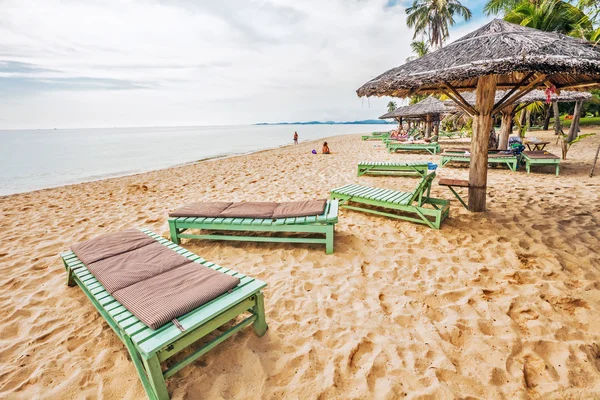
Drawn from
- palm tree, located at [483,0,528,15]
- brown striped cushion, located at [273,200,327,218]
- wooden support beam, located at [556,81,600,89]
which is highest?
palm tree, located at [483,0,528,15]

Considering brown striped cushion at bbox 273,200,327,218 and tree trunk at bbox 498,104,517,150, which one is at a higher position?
tree trunk at bbox 498,104,517,150

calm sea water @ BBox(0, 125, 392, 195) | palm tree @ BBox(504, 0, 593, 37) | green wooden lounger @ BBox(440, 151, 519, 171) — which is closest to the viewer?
green wooden lounger @ BBox(440, 151, 519, 171)

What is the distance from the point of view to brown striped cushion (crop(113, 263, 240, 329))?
186 centimetres

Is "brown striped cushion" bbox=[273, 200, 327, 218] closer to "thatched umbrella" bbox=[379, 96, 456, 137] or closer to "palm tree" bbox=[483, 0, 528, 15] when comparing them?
"thatched umbrella" bbox=[379, 96, 456, 137]

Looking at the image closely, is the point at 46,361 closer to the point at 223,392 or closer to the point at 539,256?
the point at 223,392

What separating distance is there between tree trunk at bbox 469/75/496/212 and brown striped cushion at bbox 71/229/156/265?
5.04 metres

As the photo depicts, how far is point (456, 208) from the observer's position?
506 centimetres

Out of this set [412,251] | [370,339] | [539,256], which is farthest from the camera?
[412,251]

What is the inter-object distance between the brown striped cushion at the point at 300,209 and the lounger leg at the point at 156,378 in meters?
2.25

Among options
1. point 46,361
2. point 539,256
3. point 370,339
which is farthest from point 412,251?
point 46,361

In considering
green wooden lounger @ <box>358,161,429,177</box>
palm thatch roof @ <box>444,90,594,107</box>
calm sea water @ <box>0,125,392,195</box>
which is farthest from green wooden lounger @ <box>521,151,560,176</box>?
calm sea water @ <box>0,125,392,195</box>

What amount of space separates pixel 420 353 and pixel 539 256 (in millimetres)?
2344

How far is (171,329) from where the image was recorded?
1.78m

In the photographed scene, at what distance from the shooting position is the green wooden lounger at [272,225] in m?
3.55
